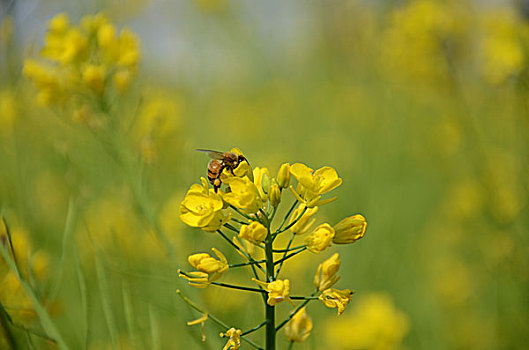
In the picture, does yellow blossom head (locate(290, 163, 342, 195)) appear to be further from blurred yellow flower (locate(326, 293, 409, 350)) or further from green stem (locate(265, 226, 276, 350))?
blurred yellow flower (locate(326, 293, 409, 350))

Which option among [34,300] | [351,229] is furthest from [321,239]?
[34,300]

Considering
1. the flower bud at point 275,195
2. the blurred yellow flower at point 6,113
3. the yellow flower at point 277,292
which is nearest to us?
the yellow flower at point 277,292

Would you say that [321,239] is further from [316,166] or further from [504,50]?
[316,166]

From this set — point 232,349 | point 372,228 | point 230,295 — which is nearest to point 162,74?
point 372,228

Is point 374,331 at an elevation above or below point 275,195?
below

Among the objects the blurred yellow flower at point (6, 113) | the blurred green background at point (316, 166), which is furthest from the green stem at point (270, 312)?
the blurred yellow flower at point (6, 113)

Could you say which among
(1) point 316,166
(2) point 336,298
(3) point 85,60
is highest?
(3) point 85,60

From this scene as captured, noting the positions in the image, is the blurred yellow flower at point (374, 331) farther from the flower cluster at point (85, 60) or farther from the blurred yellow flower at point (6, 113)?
the blurred yellow flower at point (6, 113)
